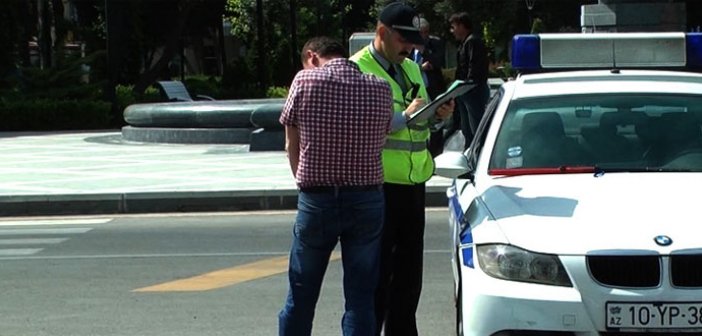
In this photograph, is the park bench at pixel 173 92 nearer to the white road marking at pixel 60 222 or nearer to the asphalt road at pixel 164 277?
the white road marking at pixel 60 222

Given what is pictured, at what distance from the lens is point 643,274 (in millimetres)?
4871

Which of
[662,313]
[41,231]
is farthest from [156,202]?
[662,313]

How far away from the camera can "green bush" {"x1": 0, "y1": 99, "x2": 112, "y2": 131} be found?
29.1 m

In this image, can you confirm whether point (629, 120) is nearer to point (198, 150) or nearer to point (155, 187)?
point (155, 187)

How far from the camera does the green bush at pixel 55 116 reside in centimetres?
2912

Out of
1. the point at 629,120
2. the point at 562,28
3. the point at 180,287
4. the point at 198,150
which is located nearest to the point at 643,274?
the point at 629,120

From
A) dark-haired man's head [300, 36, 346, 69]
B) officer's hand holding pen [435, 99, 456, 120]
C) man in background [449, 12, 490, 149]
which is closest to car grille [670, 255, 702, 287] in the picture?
officer's hand holding pen [435, 99, 456, 120]

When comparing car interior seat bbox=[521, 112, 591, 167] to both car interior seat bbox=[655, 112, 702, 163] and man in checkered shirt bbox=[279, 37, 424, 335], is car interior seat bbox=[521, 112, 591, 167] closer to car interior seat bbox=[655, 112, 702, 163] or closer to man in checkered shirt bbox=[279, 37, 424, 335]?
car interior seat bbox=[655, 112, 702, 163]

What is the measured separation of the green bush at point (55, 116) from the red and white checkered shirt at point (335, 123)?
2476 centimetres

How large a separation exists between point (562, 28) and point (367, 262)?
50172 millimetres

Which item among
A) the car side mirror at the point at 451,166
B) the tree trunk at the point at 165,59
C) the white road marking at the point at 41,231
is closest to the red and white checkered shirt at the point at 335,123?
the car side mirror at the point at 451,166

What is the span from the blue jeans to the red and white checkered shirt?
0.32 ft

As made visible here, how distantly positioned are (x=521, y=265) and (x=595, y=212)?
460 mm

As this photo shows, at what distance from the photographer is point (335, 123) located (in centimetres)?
512
